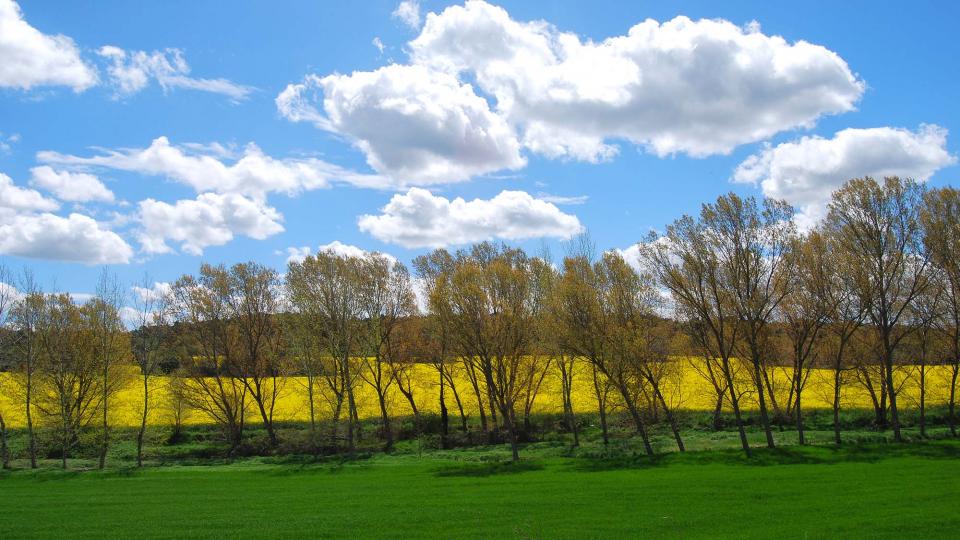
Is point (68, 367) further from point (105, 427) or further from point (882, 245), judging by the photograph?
point (882, 245)

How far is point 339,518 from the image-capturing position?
70.2ft

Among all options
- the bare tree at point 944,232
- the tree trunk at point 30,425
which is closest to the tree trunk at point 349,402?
the tree trunk at point 30,425

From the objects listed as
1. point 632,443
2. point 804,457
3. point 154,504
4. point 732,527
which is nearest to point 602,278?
point 632,443

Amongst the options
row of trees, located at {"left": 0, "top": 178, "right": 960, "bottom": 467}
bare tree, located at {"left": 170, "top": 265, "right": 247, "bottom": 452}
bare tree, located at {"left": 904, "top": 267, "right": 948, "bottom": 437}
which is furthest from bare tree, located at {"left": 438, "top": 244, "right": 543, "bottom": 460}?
bare tree, located at {"left": 904, "top": 267, "right": 948, "bottom": 437}

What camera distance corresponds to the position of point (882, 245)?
3597 centimetres

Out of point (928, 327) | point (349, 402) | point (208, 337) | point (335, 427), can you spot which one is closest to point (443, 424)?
point (335, 427)

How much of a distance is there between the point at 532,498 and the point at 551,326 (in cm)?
1356

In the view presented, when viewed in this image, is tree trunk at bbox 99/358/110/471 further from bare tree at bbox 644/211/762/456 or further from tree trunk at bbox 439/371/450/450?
bare tree at bbox 644/211/762/456

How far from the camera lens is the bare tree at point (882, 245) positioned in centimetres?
3531

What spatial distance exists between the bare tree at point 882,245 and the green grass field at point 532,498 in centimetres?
703

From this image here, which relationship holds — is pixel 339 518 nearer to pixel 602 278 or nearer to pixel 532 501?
pixel 532 501

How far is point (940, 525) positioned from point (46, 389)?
5053 cm

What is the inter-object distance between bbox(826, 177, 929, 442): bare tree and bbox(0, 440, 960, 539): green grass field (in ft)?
23.1

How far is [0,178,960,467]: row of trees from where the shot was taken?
1369 inches
